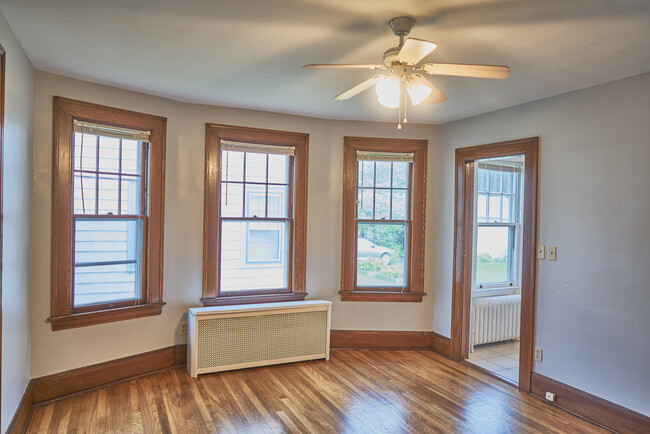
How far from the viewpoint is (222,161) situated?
13.5ft

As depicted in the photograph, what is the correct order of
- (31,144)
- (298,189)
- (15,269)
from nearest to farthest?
(15,269), (31,144), (298,189)

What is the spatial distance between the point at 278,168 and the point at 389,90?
7.31ft

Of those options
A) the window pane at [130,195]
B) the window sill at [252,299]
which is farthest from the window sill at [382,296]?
the window pane at [130,195]

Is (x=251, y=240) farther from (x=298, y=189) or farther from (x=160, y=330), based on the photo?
(x=160, y=330)

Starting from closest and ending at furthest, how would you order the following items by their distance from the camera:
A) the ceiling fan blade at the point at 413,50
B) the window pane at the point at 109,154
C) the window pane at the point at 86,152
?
the ceiling fan blade at the point at 413,50 < the window pane at the point at 86,152 < the window pane at the point at 109,154

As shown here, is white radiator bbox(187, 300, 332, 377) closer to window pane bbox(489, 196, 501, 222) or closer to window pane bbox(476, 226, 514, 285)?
window pane bbox(476, 226, 514, 285)

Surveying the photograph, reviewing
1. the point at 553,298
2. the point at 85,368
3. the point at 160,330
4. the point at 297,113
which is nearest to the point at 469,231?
the point at 553,298

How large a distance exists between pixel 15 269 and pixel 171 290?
143 cm

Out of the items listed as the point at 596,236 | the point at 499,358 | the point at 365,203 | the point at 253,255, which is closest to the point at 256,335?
the point at 253,255

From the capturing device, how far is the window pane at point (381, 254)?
4.66 meters

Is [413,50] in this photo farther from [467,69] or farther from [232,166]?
[232,166]

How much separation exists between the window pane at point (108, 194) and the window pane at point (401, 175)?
277 centimetres

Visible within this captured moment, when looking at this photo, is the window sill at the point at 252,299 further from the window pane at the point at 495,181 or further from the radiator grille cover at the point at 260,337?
the window pane at the point at 495,181

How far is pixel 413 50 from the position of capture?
6.32 feet
